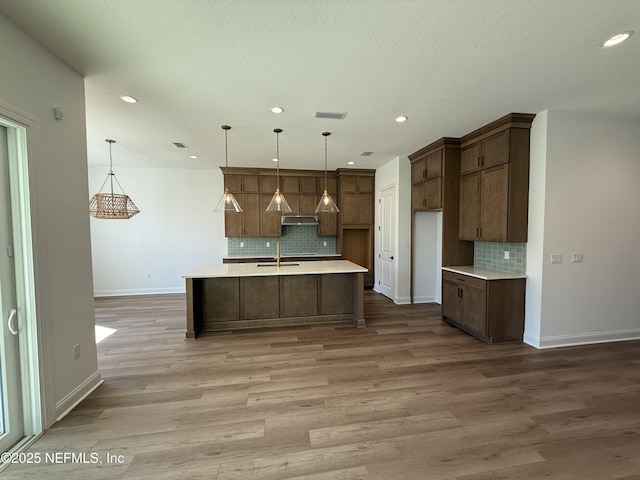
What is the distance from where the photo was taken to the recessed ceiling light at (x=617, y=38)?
1.88 m

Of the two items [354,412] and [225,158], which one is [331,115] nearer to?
[225,158]

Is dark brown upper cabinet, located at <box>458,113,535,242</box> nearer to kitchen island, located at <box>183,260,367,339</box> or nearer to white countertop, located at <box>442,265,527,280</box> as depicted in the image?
white countertop, located at <box>442,265,527,280</box>

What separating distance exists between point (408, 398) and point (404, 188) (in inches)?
155

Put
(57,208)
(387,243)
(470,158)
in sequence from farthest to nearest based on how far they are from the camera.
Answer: (387,243) → (470,158) → (57,208)

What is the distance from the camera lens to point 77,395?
2295 millimetres

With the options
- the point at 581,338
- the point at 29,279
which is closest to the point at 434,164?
the point at 581,338

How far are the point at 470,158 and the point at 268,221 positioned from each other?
4.29 meters

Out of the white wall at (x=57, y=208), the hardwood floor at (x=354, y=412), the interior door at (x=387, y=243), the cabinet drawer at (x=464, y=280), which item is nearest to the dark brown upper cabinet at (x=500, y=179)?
the cabinet drawer at (x=464, y=280)

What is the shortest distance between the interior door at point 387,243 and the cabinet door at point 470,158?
149 cm

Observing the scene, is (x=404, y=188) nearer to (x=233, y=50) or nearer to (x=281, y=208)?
(x=281, y=208)

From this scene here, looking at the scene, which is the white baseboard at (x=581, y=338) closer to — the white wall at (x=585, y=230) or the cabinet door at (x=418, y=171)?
the white wall at (x=585, y=230)

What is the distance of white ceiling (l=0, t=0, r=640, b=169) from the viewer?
66.8 inches

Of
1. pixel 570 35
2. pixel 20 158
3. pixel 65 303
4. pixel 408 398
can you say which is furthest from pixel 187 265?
pixel 570 35

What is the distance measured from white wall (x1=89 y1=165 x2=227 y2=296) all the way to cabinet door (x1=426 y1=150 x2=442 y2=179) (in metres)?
4.69
